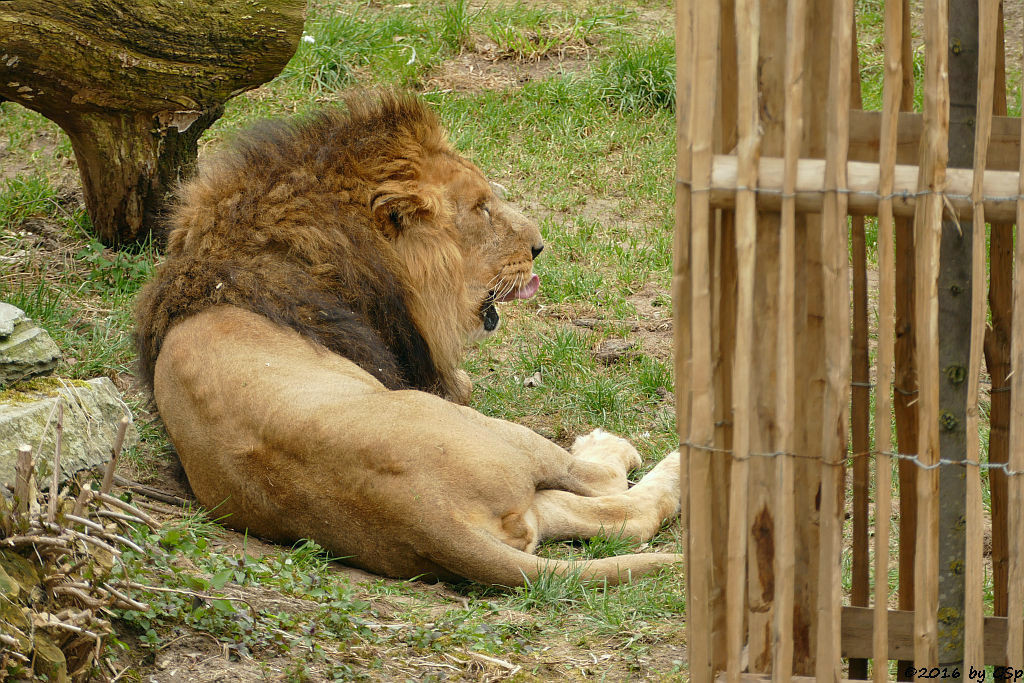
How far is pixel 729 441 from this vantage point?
7.74 ft

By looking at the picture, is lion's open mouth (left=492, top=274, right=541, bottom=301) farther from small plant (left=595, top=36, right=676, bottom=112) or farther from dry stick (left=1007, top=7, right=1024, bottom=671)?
small plant (left=595, top=36, right=676, bottom=112)

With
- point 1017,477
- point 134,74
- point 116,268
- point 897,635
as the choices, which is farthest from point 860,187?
point 116,268

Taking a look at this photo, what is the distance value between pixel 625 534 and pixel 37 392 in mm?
1945

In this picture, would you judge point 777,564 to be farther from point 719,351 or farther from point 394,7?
point 394,7

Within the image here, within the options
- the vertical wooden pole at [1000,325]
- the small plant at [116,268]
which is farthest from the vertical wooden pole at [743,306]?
the small plant at [116,268]

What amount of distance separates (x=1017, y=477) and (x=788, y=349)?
0.52m

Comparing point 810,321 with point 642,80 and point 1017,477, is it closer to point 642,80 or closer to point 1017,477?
point 1017,477

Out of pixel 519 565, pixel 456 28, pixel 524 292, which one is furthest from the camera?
pixel 456 28

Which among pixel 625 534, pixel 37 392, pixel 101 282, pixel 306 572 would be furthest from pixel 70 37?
pixel 625 534

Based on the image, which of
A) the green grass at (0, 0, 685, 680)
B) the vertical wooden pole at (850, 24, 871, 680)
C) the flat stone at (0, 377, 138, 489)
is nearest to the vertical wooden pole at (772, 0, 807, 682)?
the vertical wooden pole at (850, 24, 871, 680)

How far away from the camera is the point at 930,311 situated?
2.16m

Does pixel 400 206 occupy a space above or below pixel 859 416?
above

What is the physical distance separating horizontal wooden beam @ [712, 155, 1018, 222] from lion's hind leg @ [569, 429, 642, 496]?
2.13 meters

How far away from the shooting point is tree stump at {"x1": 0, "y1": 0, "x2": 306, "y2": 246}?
4.76 m
